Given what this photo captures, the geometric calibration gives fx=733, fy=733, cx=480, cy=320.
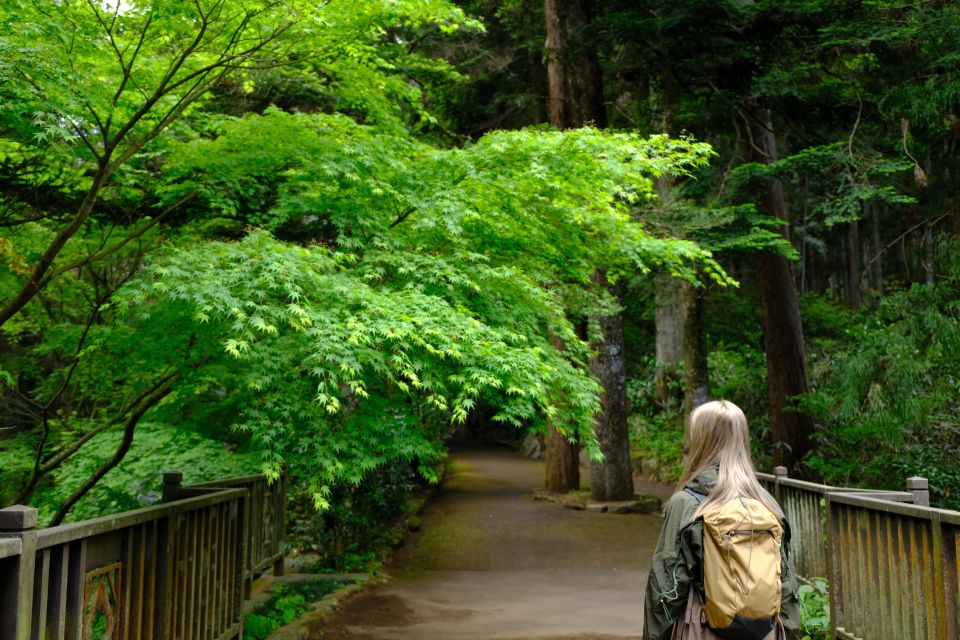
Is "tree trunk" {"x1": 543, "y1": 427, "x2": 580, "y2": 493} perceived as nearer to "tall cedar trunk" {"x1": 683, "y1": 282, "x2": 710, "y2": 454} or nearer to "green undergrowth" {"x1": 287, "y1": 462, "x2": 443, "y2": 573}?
"tall cedar trunk" {"x1": 683, "y1": 282, "x2": 710, "y2": 454}

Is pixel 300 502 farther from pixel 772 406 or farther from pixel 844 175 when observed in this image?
pixel 844 175

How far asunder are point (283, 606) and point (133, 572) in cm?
360

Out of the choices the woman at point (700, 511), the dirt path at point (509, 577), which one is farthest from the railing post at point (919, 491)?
the dirt path at point (509, 577)

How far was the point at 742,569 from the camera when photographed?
2.98 metres

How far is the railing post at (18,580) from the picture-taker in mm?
2762

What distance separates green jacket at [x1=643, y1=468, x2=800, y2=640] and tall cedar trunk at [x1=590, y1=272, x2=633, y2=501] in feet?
38.0

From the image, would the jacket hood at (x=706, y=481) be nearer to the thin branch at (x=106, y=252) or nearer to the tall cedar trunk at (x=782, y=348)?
the thin branch at (x=106, y=252)

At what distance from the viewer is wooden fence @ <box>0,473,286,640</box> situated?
9.24 feet

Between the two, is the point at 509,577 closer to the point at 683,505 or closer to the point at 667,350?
the point at 683,505

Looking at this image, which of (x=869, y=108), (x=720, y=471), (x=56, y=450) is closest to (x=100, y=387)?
(x=56, y=450)

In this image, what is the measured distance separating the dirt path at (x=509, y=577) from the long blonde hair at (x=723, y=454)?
422 cm

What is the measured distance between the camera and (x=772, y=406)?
46.8 ft

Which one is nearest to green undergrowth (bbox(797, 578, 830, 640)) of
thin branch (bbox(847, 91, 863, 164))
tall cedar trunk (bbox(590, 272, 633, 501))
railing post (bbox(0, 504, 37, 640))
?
railing post (bbox(0, 504, 37, 640))

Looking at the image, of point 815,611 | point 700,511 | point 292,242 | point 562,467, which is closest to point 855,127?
point 815,611
